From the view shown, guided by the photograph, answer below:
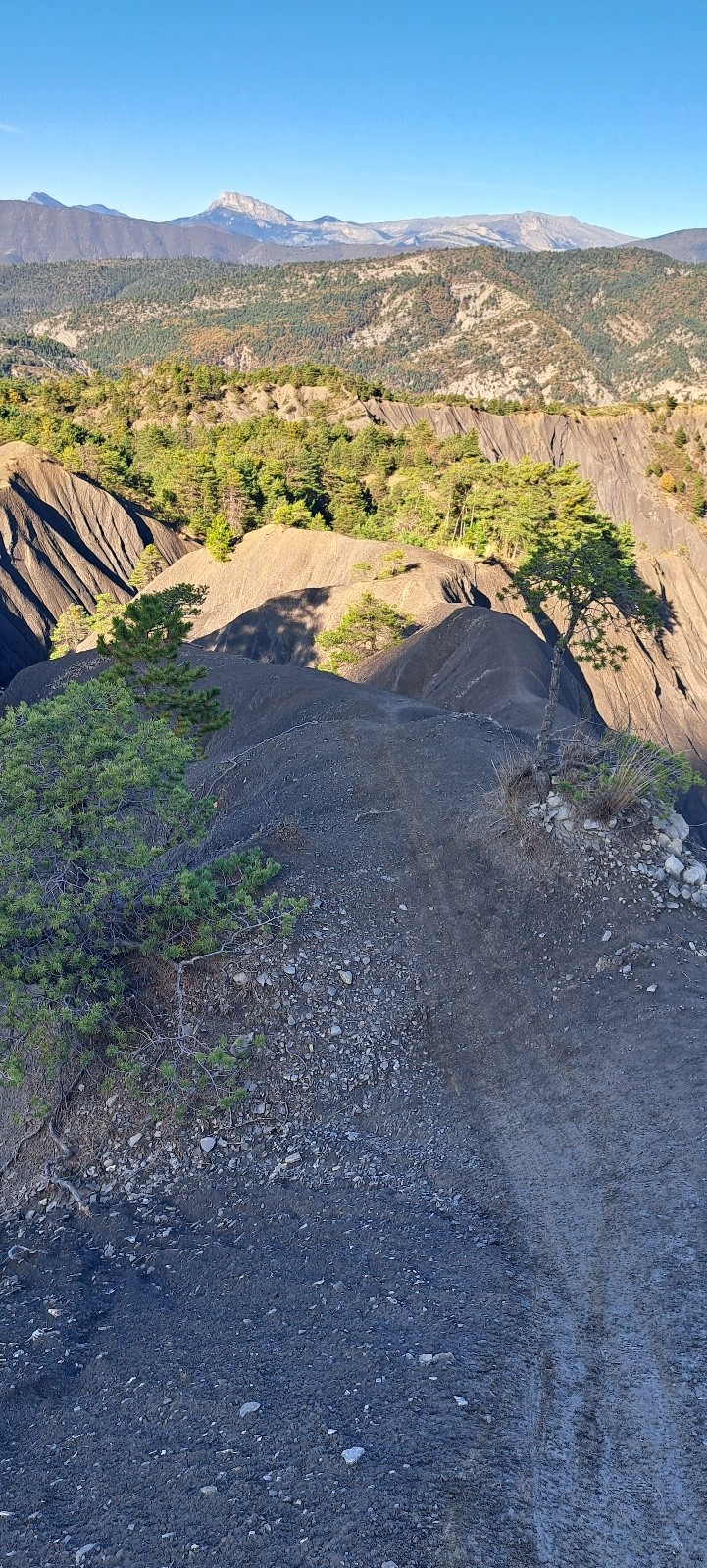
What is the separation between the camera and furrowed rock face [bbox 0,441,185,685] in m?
57.1

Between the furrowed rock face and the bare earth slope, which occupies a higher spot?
the furrowed rock face

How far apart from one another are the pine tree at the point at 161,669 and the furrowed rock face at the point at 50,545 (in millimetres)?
30474

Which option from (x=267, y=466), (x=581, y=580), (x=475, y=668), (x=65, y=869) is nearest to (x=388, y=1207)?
(x=65, y=869)

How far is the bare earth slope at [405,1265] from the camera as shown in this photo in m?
5.66

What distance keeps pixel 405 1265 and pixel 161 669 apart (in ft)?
59.5

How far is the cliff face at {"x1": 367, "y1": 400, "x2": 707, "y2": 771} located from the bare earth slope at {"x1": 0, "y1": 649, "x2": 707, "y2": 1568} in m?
5.21

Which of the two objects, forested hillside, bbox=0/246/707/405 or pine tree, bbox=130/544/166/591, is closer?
pine tree, bbox=130/544/166/591

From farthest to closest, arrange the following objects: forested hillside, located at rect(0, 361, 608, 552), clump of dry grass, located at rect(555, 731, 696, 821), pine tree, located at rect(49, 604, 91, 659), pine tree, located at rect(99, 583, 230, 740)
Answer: pine tree, located at rect(49, 604, 91, 659) → forested hillside, located at rect(0, 361, 608, 552) → pine tree, located at rect(99, 583, 230, 740) → clump of dry grass, located at rect(555, 731, 696, 821)

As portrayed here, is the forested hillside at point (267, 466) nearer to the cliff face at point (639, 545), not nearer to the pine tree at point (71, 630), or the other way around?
the cliff face at point (639, 545)

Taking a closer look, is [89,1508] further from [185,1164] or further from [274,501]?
[274,501]

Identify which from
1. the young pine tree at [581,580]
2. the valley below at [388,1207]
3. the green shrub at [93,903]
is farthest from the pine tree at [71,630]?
the green shrub at [93,903]

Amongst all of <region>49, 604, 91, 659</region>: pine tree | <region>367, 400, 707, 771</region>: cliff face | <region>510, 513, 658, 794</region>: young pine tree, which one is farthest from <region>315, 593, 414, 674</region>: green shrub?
<region>510, 513, 658, 794</region>: young pine tree

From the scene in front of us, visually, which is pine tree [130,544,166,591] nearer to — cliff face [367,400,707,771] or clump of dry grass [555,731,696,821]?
cliff face [367,400,707,771]

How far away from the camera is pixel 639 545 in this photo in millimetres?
59188
